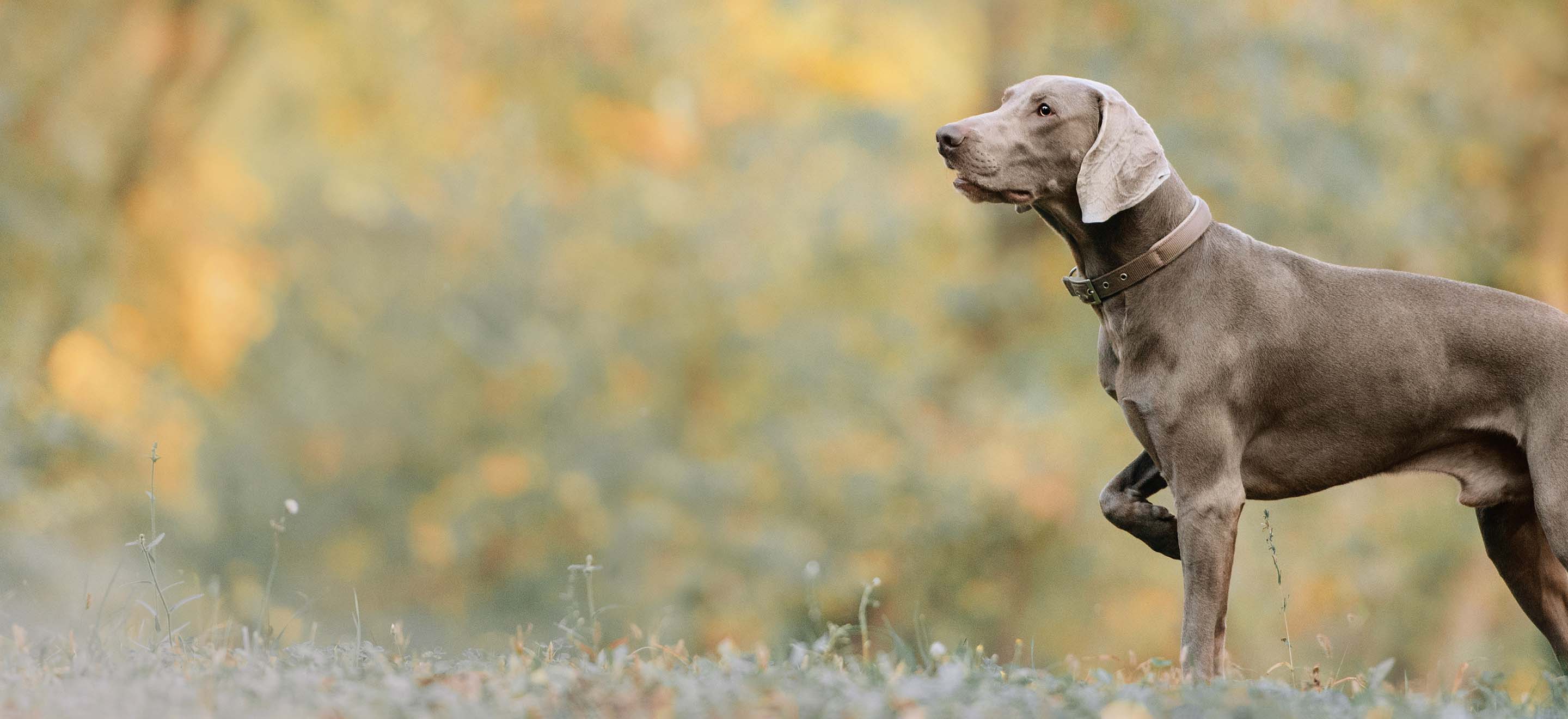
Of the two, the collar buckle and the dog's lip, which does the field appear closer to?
the collar buckle

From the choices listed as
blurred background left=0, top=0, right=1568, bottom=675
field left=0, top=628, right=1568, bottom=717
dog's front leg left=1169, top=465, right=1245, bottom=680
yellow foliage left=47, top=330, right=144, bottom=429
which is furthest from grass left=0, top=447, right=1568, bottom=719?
yellow foliage left=47, top=330, right=144, bottom=429

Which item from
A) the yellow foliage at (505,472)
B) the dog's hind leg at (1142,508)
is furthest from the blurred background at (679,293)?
the dog's hind leg at (1142,508)

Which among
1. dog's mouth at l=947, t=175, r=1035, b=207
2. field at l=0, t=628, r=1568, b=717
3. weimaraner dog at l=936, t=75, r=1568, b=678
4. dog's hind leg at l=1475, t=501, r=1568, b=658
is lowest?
dog's hind leg at l=1475, t=501, r=1568, b=658

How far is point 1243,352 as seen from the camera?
15.0 feet

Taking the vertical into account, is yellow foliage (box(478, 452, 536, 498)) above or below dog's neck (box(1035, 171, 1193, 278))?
below

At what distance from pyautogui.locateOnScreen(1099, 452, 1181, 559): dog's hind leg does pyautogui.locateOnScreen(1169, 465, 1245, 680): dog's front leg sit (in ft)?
0.97

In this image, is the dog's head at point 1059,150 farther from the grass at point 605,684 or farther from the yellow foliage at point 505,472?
the yellow foliage at point 505,472

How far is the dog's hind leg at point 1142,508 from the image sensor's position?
191 inches

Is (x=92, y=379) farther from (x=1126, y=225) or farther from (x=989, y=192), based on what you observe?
(x=1126, y=225)

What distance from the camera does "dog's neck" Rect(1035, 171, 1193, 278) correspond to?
15.4ft

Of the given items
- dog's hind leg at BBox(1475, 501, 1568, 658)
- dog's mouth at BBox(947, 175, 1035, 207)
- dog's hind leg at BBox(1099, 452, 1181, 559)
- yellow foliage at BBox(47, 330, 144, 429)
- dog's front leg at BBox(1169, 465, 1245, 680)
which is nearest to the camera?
dog's front leg at BBox(1169, 465, 1245, 680)

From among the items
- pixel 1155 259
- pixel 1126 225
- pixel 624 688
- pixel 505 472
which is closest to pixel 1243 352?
pixel 1155 259

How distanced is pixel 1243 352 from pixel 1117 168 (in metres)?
0.68

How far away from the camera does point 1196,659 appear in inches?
174
